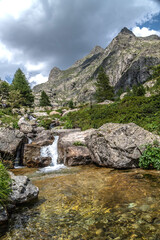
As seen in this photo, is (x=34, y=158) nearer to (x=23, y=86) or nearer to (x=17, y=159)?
(x=17, y=159)

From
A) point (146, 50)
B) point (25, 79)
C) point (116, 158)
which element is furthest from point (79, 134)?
point (146, 50)

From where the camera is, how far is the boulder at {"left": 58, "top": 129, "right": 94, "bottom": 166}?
13.5m

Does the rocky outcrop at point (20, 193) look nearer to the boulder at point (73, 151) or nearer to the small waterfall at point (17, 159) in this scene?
the boulder at point (73, 151)

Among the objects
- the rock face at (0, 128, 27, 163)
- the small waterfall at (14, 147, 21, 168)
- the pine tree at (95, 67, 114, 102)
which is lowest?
the small waterfall at (14, 147, 21, 168)

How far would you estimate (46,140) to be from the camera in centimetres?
1817

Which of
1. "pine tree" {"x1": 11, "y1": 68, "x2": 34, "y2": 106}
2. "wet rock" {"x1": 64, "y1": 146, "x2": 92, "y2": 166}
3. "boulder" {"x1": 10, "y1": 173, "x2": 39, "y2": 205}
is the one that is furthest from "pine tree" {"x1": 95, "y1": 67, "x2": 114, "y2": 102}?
"boulder" {"x1": 10, "y1": 173, "x2": 39, "y2": 205}

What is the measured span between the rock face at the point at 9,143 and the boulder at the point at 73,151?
15.6 ft

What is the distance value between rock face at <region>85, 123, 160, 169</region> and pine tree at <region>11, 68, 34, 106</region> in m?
43.6

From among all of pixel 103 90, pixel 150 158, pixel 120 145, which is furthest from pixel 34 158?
pixel 103 90

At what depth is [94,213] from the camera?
4.89 metres

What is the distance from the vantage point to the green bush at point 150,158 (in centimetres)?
943

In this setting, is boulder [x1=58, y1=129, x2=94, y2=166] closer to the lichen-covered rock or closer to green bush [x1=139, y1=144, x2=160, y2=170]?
the lichen-covered rock

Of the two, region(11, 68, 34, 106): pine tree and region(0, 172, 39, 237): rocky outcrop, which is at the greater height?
region(11, 68, 34, 106): pine tree

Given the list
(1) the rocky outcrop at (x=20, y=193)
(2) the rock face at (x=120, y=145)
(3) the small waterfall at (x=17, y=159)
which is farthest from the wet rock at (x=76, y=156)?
(1) the rocky outcrop at (x=20, y=193)
